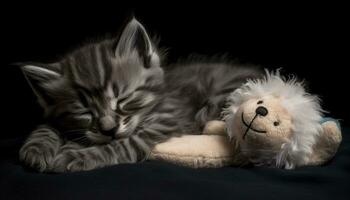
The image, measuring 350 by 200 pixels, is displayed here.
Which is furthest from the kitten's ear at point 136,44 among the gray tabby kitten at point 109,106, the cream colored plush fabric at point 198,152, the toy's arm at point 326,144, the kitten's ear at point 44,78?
the toy's arm at point 326,144

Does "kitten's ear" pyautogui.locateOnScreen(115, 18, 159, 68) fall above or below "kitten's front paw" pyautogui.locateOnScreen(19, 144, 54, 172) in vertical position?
above

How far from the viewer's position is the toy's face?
137cm

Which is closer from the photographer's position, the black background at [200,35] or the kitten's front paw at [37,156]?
the kitten's front paw at [37,156]

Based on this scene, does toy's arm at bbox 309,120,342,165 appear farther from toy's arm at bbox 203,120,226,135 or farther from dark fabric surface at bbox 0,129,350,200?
toy's arm at bbox 203,120,226,135

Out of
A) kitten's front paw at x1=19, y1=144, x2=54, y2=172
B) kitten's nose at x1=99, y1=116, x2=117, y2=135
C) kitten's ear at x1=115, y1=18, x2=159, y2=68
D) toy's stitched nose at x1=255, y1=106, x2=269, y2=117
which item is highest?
kitten's ear at x1=115, y1=18, x2=159, y2=68

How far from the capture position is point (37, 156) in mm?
1449

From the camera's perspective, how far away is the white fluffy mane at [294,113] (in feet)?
4.56

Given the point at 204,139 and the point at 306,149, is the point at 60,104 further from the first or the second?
the point at 306,149

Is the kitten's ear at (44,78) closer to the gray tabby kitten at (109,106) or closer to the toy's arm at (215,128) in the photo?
the gray tabby kitten at (109,106)

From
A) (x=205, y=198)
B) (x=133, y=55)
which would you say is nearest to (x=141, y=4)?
(x=133, y=55)

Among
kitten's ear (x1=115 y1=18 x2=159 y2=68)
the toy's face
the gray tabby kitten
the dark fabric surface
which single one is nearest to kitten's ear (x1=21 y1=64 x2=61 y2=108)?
the gray tabby kitten

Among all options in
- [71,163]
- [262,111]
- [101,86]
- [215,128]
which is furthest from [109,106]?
[262,111]

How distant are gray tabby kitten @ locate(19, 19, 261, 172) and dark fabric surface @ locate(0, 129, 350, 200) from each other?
0.10 m

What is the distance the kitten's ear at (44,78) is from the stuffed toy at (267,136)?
0.40 meters
